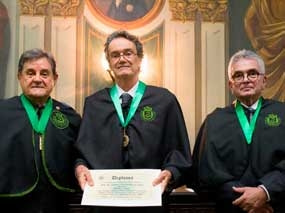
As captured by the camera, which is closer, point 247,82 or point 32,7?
point 247,82

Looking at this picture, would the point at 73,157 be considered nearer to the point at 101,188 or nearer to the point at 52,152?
the point at 52,152

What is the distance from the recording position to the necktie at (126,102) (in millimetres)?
3184

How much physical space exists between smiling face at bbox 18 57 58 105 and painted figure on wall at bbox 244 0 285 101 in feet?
12.8

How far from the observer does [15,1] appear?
6.45 meters

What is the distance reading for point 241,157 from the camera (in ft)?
10.4

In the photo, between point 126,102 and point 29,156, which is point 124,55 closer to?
point 126,102

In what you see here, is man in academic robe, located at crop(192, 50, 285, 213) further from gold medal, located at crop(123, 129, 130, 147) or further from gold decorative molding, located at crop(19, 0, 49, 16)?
gold decorative molding, located at crop(19, 0, 49, 16)

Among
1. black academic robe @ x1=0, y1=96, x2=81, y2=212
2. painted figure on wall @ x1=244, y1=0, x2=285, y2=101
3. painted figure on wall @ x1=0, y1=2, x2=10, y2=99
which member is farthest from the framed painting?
black academic robe @ x1=0, y1=96, x2=81, y2=212

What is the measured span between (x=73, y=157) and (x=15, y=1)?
372cm

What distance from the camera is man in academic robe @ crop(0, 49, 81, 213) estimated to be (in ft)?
10.0

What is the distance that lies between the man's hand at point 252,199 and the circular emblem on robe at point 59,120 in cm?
114

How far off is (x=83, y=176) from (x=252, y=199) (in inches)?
37.8

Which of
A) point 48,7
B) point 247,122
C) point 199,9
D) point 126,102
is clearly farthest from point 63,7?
point 247,122

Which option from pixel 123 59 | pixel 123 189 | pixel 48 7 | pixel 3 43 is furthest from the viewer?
pixel 48 7
